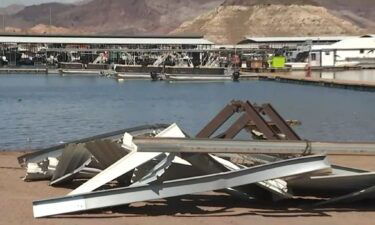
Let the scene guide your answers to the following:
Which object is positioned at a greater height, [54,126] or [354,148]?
[354,148]

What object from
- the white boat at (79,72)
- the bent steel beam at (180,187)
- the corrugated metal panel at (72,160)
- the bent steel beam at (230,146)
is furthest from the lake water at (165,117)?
the white boat at (79,72)

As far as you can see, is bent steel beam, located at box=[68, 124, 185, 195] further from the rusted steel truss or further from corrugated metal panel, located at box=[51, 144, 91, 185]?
the rusted steel truss

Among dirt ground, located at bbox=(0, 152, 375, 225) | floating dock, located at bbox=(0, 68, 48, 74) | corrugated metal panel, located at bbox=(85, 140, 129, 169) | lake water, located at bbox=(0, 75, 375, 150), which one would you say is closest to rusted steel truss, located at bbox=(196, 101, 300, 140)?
dirt ground, located at bbox=(0, 152, 375, 225)

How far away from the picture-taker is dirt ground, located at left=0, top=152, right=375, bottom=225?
27.6 feet

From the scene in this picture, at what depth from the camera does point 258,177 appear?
341 inches

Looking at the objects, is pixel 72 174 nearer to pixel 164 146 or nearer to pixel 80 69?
pixel 164 146

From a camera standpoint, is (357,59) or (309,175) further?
(357,59)

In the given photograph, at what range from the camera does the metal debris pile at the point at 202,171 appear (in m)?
8.65

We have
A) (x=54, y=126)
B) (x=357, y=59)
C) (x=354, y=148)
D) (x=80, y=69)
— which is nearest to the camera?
(x=354, y=148)

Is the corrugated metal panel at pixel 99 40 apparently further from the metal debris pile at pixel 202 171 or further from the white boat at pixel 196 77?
the metal debris pile at pixel 202 171

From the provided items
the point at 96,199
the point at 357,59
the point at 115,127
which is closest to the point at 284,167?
the point at 96,199

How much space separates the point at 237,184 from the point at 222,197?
4.52 ft

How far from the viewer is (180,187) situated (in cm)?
877

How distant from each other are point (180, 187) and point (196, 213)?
0.44 m
